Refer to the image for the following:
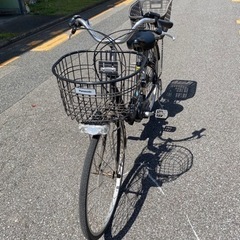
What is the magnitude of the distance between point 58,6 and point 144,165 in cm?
985

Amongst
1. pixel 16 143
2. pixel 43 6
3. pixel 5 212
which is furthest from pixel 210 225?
pixel 43 6

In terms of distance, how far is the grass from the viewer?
10.5 metres

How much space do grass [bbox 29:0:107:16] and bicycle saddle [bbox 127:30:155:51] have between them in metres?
8.14

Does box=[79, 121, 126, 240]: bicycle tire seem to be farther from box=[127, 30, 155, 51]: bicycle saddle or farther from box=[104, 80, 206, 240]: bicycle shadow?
box=[127, 30, 155, 51]: bicycle saddle

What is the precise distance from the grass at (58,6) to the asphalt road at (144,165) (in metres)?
5.78

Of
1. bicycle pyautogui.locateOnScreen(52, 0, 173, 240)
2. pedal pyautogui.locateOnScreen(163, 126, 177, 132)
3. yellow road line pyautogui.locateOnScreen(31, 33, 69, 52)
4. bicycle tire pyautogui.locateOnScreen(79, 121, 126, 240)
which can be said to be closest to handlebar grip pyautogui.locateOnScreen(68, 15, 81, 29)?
bicycle pyautogui.locateOnScreen(52, 0, 173, 240)

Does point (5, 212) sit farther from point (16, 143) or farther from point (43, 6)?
point (43, 6)

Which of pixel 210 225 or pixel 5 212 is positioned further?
pixel 5 212

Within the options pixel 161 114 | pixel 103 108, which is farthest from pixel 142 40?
pixel 161 114

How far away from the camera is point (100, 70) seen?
229 centimetres

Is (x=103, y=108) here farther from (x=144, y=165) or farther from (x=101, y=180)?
(x=144, y=165)

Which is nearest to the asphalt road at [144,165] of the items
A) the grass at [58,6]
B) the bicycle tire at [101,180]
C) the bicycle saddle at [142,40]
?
the bicycle tire at [101,180]

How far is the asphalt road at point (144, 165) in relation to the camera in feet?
7.96

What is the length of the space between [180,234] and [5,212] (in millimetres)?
1440
